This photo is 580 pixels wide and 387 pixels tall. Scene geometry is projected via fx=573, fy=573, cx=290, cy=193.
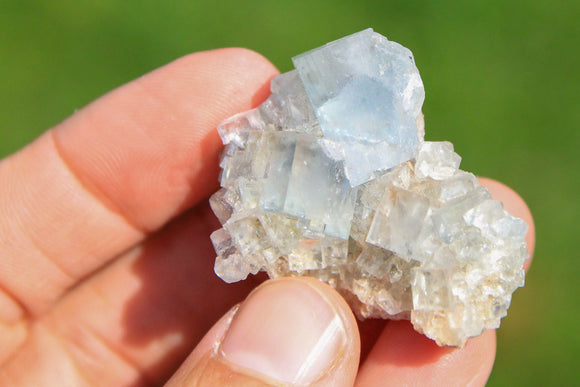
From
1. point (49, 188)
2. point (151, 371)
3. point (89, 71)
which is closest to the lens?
point (49, 188)

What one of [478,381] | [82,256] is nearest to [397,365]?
[478,381]

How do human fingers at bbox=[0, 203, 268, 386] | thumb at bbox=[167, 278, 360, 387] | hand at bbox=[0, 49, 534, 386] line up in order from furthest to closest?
human fingers at bbox=[0, 203, 268, 386] < hand at bbox=[0, 49, 534, 386] < thumb at bbox=[167, 278, 360, 387]

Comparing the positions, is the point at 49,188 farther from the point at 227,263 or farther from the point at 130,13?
the point at 130,13

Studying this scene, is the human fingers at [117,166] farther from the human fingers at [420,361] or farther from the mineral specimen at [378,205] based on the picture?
the human fingers at [420,361]

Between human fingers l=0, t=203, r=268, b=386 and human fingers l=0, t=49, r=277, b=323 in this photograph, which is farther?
human fingers l=0, t=203, r=268, b=386

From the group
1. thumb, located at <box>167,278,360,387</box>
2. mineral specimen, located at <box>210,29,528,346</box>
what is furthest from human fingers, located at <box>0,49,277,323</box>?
thumb, located at <box>167,278,360,387</box>

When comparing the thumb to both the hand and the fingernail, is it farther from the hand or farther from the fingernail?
the hand

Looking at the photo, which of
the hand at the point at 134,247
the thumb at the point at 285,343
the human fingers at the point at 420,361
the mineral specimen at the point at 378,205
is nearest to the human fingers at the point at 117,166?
the hand at the point at 134,247
